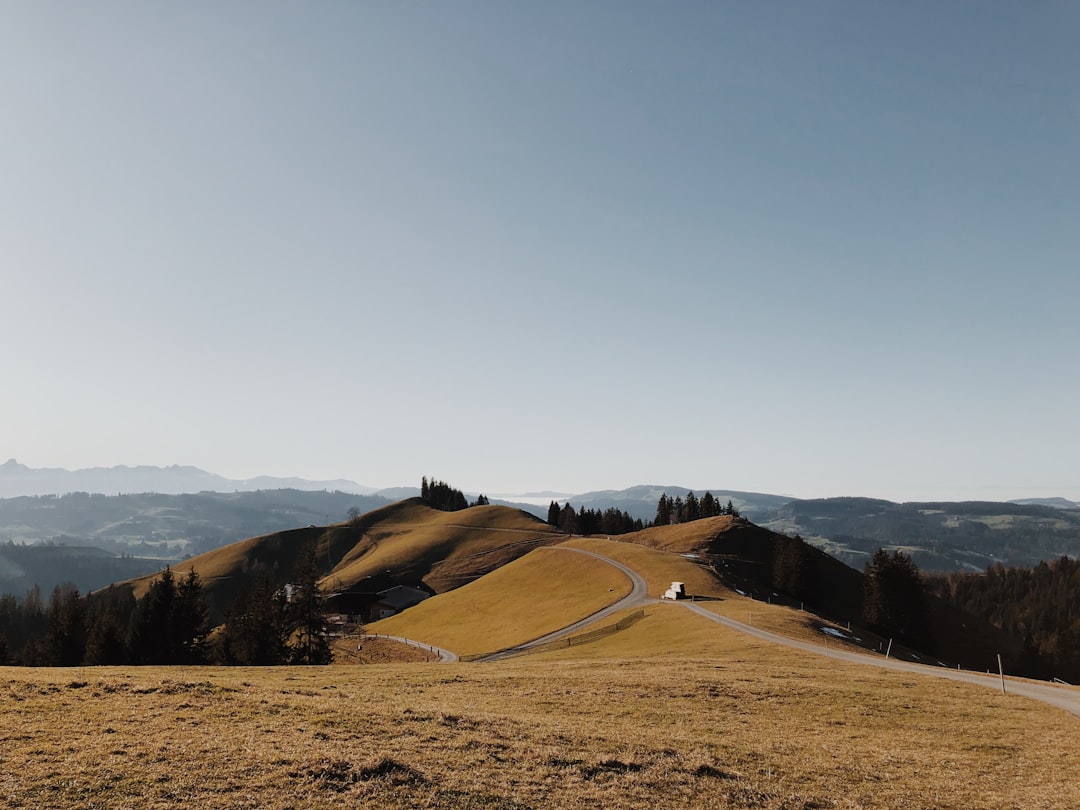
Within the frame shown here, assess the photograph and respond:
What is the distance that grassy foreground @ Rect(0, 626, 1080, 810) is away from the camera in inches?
635

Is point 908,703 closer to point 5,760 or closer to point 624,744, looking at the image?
point 624,744

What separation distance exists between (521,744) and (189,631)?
67305 millimetres

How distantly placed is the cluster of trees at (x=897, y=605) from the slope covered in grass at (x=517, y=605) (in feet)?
158

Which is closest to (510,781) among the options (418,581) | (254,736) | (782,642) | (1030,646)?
(254,736)

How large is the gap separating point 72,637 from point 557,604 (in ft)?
219

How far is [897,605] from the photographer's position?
356 ft

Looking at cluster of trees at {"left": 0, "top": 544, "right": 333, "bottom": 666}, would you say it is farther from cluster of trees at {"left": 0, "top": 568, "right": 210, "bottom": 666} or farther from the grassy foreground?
the grassy foreground

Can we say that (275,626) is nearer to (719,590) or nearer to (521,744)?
(521,744)

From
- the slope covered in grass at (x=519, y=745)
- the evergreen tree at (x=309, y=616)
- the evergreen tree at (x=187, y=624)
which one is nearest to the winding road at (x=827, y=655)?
the slope covered in grass at (x=519, y=745)

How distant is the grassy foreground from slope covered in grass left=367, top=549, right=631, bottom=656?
47989 mm

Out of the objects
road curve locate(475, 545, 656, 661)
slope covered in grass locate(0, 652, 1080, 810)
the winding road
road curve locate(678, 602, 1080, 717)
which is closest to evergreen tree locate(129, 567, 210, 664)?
the winding road

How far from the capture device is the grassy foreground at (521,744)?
1614 cm

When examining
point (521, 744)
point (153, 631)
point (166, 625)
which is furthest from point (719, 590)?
point (521, 744)

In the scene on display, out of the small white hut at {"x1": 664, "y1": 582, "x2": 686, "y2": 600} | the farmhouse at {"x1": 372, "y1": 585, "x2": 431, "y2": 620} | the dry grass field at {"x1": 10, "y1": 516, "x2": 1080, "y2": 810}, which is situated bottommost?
the farmhouse at {"x1": 372, "y1": 585, "x2": 431, "y2": 620}
